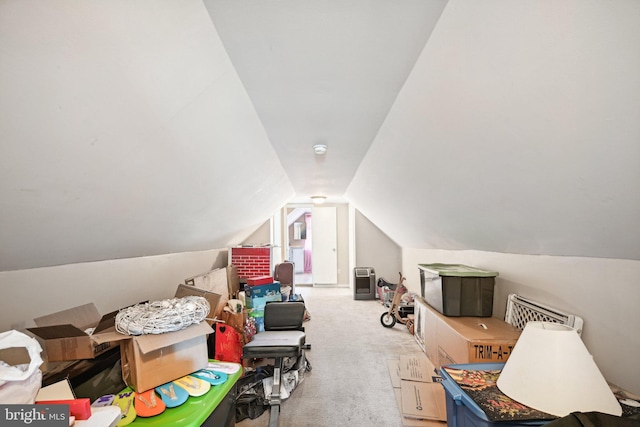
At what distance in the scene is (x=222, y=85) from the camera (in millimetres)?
1315

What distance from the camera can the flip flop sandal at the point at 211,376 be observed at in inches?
58.0

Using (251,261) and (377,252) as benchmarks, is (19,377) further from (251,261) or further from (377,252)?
(377,252)

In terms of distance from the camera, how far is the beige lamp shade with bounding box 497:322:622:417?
0.92m

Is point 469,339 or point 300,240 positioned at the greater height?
point 300,240

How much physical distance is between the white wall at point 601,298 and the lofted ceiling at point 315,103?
0.11 meters

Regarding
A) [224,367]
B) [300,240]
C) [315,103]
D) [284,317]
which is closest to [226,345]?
[284,317]

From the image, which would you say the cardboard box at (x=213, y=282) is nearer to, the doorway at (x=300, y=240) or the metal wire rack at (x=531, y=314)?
the metal wire rack at (x=531, y=314)

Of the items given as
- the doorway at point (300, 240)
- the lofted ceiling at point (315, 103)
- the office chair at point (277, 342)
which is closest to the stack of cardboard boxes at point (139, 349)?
the lofted ceiling at point (315, 103)

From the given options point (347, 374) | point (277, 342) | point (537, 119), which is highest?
point (537, 119)

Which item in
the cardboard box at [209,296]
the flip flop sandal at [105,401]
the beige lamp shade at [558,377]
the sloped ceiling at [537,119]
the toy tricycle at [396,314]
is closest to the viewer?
the sloped ceiling at [537,119]

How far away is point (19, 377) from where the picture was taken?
3.16 feet

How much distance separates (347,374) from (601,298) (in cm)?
211

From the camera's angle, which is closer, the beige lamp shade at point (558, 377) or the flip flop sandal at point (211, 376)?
the beige lamp shade at point (558, 377)

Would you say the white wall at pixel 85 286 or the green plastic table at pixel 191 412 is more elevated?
the white wall at pixel 85 286
